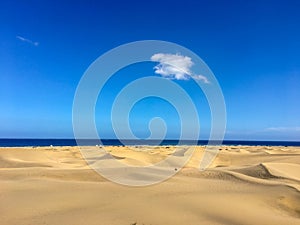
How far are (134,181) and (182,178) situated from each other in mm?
1676

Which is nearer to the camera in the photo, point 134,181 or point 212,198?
point 212,198

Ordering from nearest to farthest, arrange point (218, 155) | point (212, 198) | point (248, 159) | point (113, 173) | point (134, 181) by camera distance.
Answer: point (212, 198) → point (134, 181) → point (113, 173) → point (248, 159) → point (218, 155)

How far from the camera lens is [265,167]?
12.6m

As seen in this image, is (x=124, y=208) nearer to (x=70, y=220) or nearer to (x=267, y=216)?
(x=70, y=220)

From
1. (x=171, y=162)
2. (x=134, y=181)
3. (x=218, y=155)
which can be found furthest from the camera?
(x=218, y=155)

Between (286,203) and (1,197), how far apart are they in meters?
6.91

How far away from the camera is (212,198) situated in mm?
8250

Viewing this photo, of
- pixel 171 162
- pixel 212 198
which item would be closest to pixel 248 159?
pixel 171 162

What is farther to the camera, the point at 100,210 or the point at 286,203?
the point at 286,203

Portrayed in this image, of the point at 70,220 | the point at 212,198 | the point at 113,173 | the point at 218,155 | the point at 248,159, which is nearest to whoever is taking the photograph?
the point at 70,220

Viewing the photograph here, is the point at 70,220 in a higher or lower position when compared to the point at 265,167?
lower

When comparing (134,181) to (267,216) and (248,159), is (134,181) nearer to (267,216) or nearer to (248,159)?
(267,216)

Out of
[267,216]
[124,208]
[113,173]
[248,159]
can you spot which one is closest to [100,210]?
[124,208]

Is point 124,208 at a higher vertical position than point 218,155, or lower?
lower
